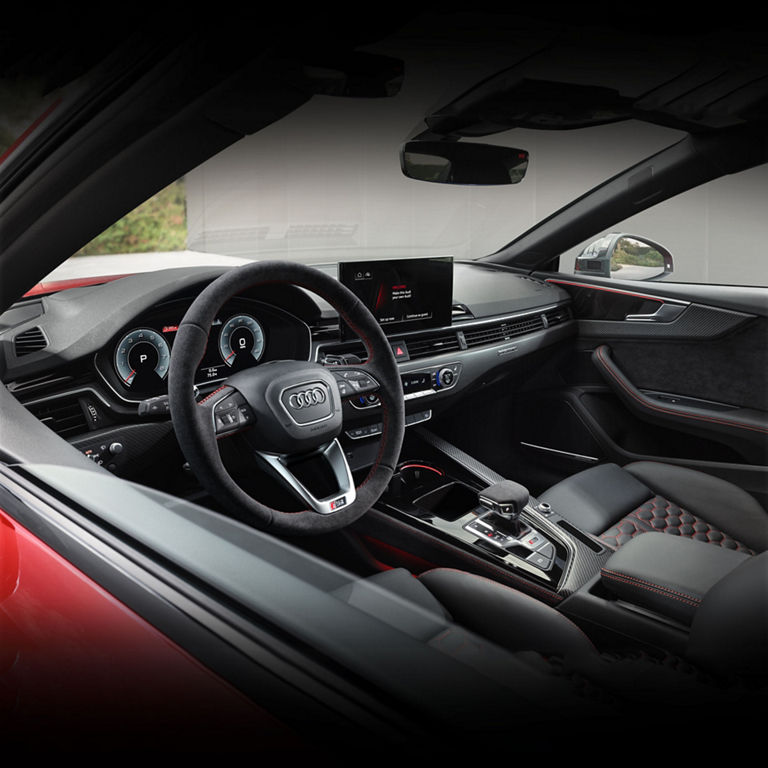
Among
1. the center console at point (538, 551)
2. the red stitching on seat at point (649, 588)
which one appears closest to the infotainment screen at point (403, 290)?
the center console at point (538, 551)

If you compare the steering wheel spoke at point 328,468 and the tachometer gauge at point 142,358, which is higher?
the tachometer gauge at point 142,358

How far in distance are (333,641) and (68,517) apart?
0.47 m

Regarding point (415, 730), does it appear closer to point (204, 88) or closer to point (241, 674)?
point (241, 674)

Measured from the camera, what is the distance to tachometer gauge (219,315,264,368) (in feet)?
6.51

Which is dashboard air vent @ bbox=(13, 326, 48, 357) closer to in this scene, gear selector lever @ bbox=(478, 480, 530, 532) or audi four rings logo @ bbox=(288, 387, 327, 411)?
audi four rings logo @ bbox=(288, 387, 327, 411)

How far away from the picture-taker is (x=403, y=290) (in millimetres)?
2580

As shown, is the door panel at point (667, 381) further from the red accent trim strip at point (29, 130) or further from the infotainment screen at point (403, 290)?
the red accent trim strip at point (29, 130)

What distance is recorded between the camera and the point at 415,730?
576 mm

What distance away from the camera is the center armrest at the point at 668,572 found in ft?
5.27

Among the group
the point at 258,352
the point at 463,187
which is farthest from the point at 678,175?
the point at 258,352

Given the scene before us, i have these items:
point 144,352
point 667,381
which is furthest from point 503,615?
point 667,381

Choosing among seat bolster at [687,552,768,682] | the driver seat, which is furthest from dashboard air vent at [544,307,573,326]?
seat bolster at [687,552,768,682]

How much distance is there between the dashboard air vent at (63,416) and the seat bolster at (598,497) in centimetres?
159

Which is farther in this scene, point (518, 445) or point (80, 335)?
point (518, 445)
